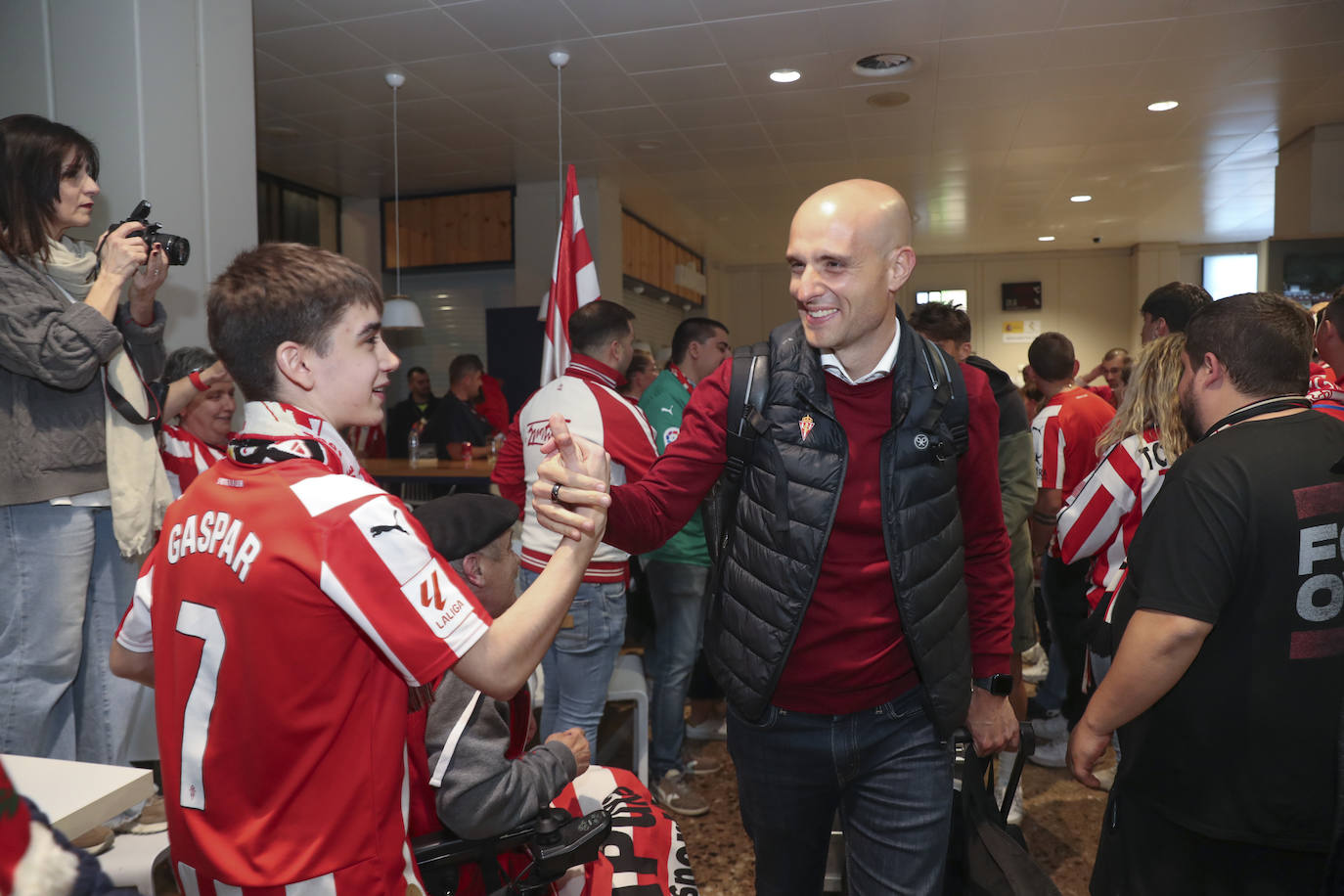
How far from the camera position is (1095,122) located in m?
6.24

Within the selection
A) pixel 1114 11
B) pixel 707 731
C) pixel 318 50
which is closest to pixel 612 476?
pixel 707 731

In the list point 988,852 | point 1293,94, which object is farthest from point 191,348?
point 1293,94

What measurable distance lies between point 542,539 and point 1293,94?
6.06 meters

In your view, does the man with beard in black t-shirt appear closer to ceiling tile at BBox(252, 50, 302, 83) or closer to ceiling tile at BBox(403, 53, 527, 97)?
ceiling tile at BBox(403, 53, 527, 97)

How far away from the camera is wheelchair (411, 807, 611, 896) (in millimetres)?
1361

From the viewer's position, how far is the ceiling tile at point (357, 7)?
4.25 metres

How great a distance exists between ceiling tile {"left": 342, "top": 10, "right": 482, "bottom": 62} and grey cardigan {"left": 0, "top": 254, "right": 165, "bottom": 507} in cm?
302

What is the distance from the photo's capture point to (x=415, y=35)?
464cm

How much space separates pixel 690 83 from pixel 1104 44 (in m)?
2.38

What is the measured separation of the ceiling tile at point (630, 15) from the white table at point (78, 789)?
4.05 meters

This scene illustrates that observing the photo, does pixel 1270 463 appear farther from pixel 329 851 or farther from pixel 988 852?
pixel 329 851

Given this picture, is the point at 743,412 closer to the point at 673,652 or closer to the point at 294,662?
the point at 294,662

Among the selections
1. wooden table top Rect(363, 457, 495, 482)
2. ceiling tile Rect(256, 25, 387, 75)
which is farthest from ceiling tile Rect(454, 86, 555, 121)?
wooden table top Rect(363, 457, 495, 482)

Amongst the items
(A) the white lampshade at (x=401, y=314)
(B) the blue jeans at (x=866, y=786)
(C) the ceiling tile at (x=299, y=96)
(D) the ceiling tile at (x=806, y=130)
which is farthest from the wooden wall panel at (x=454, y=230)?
(B) the blue jeans at (x=866, y=786)
